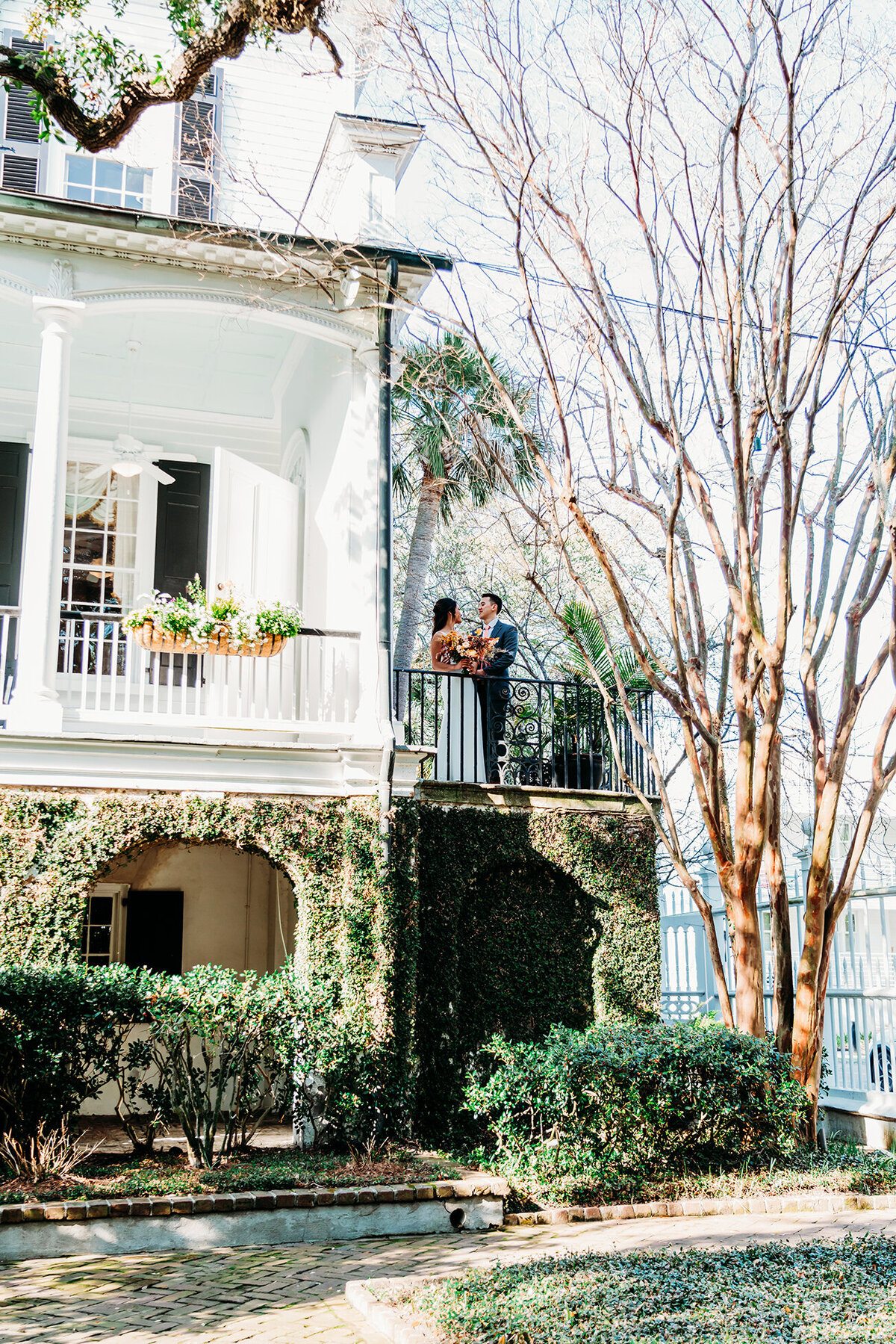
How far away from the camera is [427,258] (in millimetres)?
10367

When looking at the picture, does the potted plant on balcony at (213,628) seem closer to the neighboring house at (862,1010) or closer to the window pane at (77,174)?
the window pane at (77,174)

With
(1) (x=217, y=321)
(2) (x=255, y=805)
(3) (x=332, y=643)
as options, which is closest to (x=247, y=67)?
(1) (x=217, y=321)

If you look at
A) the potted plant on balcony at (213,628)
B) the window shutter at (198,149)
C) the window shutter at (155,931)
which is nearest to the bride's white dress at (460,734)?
the potted plant on balcony at (213,628)

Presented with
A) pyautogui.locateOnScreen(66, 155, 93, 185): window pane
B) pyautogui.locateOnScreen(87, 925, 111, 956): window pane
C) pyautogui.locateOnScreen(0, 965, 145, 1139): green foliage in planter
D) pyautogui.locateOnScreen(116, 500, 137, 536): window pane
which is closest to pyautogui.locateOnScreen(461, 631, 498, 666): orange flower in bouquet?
pyautogui.locateOnScreen(116, 500, 137, 536): window pane

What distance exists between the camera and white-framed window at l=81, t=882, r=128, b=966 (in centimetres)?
1218

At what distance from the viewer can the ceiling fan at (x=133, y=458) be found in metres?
12.0

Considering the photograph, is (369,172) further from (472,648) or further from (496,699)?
(496,699)

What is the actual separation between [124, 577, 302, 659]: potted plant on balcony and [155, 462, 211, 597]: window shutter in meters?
Result: 2.59

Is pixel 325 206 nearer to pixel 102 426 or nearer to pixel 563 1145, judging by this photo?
pixel 102 426

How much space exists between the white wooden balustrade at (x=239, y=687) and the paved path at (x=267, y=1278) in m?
4.03

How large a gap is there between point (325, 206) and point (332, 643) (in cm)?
448

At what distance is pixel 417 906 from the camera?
995 cm

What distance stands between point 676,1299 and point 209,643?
20.3ft

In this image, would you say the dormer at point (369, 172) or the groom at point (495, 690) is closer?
the dormer at point (369, 172)
